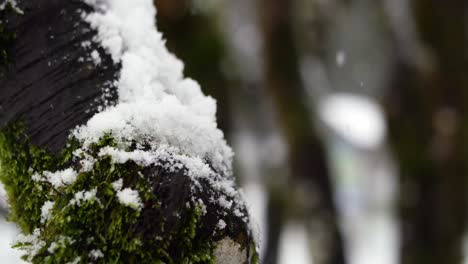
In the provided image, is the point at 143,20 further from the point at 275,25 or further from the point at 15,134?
the point at 275,25

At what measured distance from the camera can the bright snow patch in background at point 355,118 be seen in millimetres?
9867

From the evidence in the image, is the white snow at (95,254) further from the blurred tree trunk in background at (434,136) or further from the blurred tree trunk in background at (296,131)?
the blurred tree trunk in background at (434,136)

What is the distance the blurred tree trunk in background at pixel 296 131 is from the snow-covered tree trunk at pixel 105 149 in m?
3.33

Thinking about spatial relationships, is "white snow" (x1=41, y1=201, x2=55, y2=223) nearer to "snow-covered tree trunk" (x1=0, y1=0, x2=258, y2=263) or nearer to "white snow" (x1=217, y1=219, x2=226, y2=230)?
"snow-covered tree trunk" (x1=0, y1=0, x2=258, y2=263)

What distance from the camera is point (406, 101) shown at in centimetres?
441

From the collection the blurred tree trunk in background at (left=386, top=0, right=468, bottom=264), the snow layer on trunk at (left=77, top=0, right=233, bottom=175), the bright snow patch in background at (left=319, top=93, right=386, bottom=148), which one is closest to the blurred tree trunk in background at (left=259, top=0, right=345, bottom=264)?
the blurred tree trunk in background at (left=386, top=0, right=468, bottom=264)

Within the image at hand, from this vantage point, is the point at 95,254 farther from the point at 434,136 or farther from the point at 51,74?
the point at 434,136

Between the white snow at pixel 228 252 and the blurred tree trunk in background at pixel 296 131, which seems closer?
the white snow at pixel 228 252

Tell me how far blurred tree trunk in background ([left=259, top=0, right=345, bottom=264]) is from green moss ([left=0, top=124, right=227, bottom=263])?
3.52 metres

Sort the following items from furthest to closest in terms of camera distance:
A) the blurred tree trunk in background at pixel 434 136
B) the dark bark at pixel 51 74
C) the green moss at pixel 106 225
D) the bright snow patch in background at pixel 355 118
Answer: the bright snow patch in background at pixel 355 118
the blurred tree trunk in background at pixel 434 136
the dark bark at pixel 51 74
the green moss at pixel 106 225

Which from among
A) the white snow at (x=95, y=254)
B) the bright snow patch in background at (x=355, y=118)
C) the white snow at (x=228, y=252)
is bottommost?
the white snow at (x=95, y=254)

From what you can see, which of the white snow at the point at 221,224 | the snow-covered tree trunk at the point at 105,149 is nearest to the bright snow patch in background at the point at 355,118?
the snow-covered tree trunk at the point at 105,149

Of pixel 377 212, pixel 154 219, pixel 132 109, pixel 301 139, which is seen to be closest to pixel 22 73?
pixel 132 109

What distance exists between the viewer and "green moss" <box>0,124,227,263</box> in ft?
2.50
